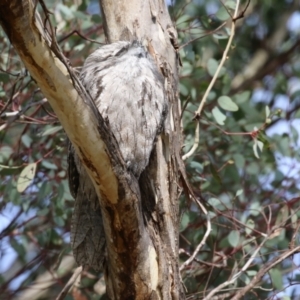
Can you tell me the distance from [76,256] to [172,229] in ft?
1.19

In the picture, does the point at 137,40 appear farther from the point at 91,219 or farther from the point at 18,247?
the point at 18,247

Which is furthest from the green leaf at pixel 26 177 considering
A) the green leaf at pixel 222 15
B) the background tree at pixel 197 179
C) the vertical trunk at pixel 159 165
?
the green leaf at pixel 222 15

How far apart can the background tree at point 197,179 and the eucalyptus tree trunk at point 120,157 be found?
490 mm

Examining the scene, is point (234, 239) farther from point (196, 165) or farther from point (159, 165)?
point (159, 165)

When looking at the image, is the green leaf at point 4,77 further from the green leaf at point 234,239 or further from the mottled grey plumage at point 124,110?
the green leaf at point 234,239

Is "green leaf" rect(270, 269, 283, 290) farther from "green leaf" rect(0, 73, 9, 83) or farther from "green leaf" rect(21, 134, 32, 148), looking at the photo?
"green leaf" rect(0, 73, 9, 83)

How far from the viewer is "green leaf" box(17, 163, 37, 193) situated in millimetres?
2980

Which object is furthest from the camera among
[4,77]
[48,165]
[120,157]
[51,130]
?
[48,165]

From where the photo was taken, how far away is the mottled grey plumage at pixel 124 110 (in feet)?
7.73

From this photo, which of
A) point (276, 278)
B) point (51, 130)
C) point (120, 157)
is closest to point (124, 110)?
point (120, 157)

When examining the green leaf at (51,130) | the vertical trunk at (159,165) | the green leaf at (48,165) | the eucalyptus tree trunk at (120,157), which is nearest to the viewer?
the eucalyptus tree trunk at (120,157)

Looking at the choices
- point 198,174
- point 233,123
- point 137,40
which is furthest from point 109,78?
point 233,123

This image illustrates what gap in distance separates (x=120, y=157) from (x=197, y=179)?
51.0 inches

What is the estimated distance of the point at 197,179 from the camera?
3.23 meters
